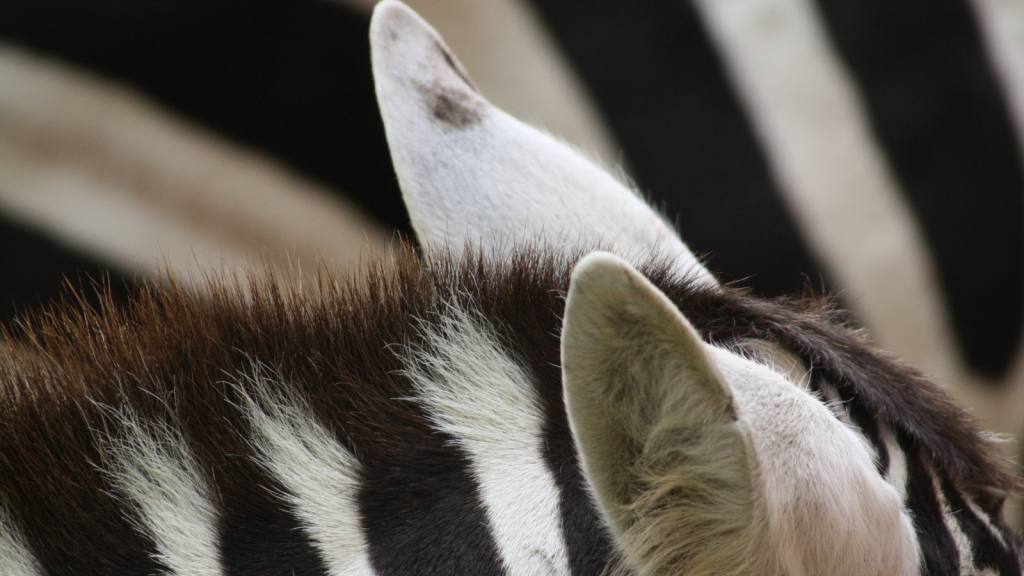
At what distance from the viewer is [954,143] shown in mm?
1991

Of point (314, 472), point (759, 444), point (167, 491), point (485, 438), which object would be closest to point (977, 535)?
point (759, 444)

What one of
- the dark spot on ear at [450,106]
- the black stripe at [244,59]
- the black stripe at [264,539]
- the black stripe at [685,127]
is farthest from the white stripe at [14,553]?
the black stripe at [685,127]

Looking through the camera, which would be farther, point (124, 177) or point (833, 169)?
point (833, 169)

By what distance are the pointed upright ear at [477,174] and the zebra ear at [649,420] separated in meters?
0.38

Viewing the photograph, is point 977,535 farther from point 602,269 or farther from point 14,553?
point 14,553

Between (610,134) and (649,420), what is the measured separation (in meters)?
1.54

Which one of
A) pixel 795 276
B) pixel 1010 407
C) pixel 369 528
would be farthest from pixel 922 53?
pixel 369 528

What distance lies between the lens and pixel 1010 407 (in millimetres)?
2154

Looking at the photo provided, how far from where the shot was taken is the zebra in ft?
1.61

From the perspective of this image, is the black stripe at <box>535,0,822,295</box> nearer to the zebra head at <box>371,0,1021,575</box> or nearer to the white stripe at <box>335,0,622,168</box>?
the white stripe at <box>335,0,622,168</box>

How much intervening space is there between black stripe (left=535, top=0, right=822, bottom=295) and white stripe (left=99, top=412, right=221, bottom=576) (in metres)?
1.47

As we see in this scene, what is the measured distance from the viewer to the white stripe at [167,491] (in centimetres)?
59

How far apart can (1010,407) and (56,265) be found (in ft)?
8.37

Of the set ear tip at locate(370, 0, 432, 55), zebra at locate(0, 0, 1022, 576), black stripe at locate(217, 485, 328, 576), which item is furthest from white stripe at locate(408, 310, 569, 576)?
ear tip at locate(370, 0, 432, 55)
